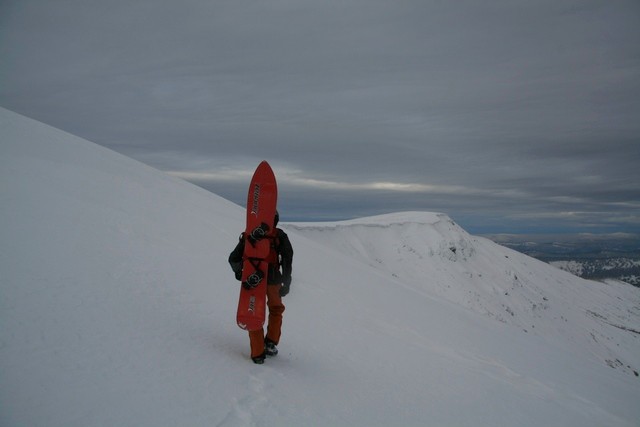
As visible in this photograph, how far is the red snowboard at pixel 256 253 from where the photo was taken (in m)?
5.18

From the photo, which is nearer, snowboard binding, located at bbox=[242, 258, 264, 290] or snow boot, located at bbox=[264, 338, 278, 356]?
snowboard binding, located at bbox=[242, 258, 264, 290]

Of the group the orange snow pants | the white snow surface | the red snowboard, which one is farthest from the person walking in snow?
the white snow surface

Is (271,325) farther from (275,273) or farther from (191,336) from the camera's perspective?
(191,336)

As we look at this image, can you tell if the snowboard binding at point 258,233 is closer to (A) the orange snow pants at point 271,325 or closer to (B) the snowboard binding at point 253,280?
(B) the snowboard binding at point 253,280

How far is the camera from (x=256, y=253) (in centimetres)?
532

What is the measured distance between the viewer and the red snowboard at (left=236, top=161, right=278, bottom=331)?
518 cm

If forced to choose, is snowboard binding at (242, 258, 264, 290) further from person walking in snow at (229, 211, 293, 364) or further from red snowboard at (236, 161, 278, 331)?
person walking in snow at (229, 211, 293, 364)

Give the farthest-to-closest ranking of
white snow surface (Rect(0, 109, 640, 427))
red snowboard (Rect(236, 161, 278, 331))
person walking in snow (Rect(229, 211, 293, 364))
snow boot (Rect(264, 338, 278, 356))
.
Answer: snow boot (Rect(264, 338, 278, 356))
person walking in snow (Rect(229, 211, 293, 364))
red snowboard (Rect(236, 161, 278, 331))
white snow surface (Rect(0, 109, 640, 427))

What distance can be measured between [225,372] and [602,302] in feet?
280

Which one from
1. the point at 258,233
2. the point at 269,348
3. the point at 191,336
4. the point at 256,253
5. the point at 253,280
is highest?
the point at 258,233

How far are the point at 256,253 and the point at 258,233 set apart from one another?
31 centimetres

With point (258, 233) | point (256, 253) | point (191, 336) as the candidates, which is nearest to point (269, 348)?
point (191, 336)

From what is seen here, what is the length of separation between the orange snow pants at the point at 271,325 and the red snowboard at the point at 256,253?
6.2 inches

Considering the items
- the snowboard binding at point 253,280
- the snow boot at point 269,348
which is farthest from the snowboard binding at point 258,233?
the snow boot at point 269,348
